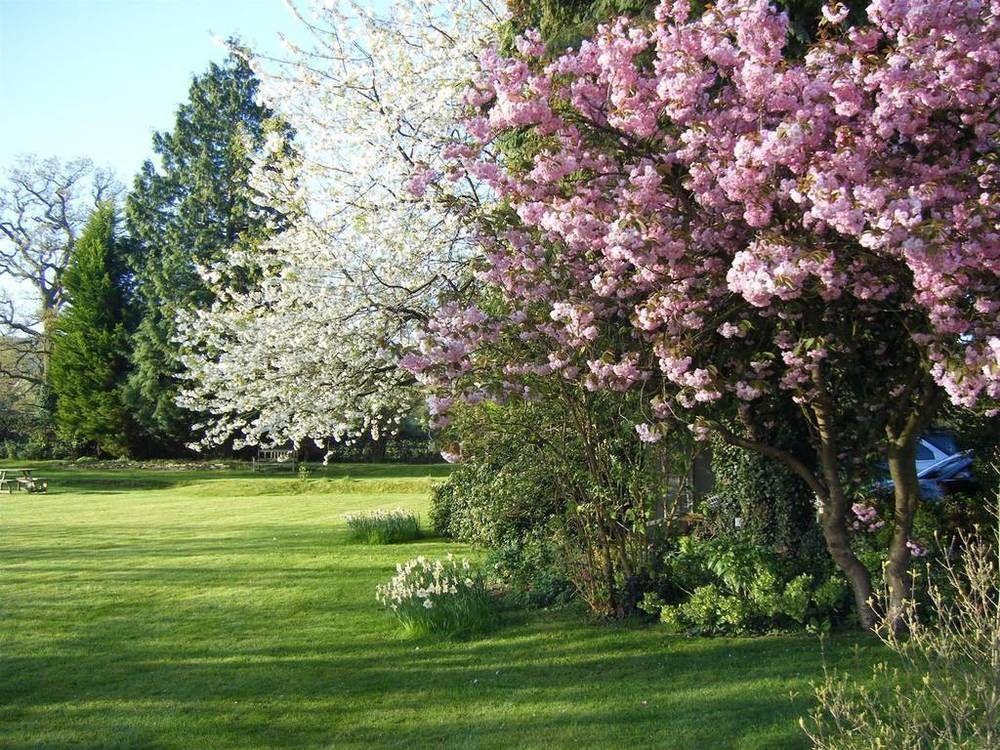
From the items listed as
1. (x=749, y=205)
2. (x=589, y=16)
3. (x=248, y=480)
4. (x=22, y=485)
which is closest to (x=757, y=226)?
(x=749, y=205)

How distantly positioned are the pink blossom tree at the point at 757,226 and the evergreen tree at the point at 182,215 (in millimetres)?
26787

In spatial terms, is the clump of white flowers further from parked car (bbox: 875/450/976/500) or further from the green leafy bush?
parked car (bbox: 875/450/976/500)

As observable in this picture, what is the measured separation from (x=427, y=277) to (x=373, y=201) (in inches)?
Result: 43.7

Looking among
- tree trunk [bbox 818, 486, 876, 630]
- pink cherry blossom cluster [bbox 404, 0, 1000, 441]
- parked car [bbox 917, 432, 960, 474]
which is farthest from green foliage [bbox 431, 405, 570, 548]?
parked car [bbox 917, 432, 960, 474]

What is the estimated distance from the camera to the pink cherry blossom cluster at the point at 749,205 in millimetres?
4602

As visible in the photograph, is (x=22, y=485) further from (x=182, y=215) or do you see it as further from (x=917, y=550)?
(x=917, y=550)

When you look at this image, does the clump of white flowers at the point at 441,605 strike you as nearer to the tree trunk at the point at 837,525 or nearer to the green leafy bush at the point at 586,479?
the green leafy bush at the point at 586,479

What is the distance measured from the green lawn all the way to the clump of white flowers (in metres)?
0.20

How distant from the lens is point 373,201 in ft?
33.6

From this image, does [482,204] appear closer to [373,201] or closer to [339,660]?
[373,201]

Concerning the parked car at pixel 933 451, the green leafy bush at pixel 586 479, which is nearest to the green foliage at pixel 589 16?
the green leafy bush at pixel 586 479

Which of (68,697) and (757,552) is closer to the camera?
(68,697)

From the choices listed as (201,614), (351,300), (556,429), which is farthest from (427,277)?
(201,614)

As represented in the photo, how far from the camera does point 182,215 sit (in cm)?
3309
